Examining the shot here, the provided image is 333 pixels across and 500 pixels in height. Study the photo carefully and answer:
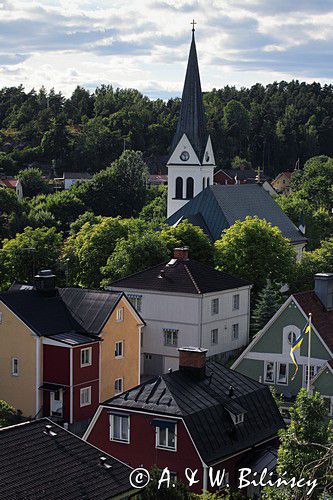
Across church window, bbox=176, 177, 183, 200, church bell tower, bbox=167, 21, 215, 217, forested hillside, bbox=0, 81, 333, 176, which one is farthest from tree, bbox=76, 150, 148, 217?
forested hillside, bbox=0, 81, 333, 176

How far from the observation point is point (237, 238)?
189 feet

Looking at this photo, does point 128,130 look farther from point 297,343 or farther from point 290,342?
point 297,343

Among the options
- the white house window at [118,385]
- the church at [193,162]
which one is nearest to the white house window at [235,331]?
the white house window at [118,385]

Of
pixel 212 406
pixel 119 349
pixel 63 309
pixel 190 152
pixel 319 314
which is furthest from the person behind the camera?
pixel 190 152

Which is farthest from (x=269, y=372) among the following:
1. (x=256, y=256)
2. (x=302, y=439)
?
(x=256, y=256)

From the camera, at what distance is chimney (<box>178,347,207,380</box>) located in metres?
30.8

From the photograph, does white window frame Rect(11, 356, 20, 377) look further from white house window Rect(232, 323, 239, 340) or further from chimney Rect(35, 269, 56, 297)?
white house window Rect(232, 323, 239, 340)

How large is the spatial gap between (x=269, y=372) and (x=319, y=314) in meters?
2.85

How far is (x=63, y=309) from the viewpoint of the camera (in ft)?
147

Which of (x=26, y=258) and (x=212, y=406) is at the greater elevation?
(x=212, y=406)

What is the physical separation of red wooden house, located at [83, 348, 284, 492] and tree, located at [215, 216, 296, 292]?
84.5ft

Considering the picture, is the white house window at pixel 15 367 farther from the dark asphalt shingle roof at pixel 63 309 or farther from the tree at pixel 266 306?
the tree at pixel 266 306

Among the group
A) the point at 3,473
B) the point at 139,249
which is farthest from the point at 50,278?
the point at 3,473

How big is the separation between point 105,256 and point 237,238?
8030 mm
